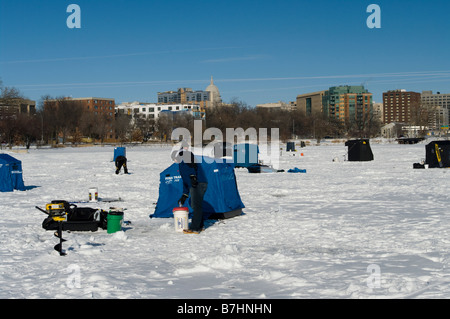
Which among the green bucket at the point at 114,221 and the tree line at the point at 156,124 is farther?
the tree line at the point at 156,124

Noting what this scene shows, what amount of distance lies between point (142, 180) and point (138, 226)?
38.0ft

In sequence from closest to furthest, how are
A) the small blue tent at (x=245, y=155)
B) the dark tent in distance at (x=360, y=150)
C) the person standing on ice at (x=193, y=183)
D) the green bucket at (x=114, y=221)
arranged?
the green bucket at (x=114, y=221)
the person standing on ice at (x=193, y=183)
the small blue tent at (x=245, y=155)
the dark tent in distance at (x=360, y=150)

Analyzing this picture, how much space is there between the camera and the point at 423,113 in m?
119

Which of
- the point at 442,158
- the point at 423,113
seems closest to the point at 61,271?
the point at 442,158

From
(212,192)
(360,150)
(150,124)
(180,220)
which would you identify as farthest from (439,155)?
(150,124)

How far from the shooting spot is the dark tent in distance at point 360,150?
115 feet

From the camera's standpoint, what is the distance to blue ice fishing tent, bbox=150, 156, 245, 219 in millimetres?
11453

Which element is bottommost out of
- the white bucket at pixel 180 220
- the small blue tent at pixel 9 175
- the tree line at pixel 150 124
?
the white bucket at pixel 180 220

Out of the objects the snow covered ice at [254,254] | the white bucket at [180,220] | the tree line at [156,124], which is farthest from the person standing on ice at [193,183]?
the tree line at [156,124]

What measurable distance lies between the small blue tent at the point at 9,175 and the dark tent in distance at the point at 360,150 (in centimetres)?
2314

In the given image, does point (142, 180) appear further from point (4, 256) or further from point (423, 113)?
point (423, 113)

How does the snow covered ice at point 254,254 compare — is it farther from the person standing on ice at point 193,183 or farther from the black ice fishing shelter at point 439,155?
the black ice fishing shelter at point 439,155

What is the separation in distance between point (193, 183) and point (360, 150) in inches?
1057

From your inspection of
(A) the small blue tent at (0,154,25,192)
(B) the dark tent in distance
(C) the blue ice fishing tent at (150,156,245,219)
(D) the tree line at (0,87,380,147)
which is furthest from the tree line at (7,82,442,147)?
(C) the blue ice fishing tent at (150,156,245,219)
